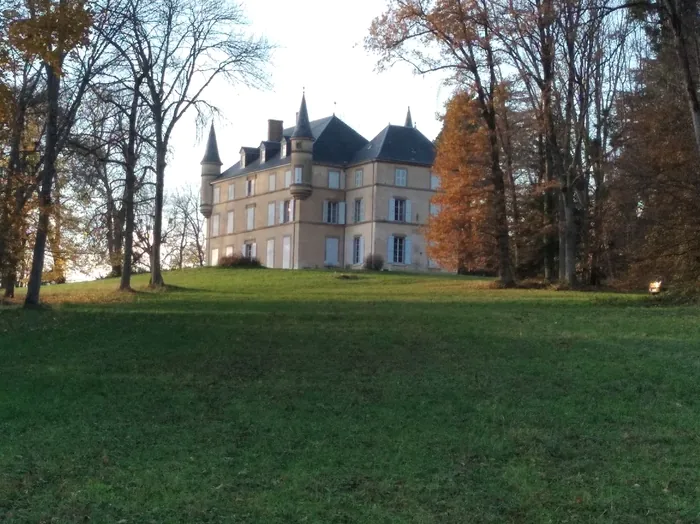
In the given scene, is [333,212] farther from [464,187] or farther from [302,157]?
[464,187]

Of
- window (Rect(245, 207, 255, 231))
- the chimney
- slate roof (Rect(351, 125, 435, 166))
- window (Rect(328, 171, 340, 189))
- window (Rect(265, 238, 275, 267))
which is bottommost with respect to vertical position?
Answer: window (Rect(265, 238, 275, 267))

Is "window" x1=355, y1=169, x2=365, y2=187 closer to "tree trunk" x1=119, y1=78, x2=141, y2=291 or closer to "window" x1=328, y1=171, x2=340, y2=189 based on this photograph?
"window" x1=328, y1=171, x2=340, y2=189

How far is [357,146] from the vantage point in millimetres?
67938

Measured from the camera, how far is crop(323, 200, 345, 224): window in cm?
6488

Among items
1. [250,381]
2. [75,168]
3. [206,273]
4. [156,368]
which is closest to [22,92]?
[75,168]

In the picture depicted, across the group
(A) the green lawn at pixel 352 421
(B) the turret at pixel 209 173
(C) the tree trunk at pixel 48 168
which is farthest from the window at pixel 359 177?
(A) the green lawn at pixel 352 421

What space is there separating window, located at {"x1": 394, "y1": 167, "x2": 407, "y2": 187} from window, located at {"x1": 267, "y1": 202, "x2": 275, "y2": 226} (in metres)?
10.6

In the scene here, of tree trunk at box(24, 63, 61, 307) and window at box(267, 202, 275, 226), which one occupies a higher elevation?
window at box(267, 202, 275, 226)

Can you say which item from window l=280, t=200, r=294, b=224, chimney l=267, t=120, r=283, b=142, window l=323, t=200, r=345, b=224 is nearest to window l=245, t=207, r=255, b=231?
window l=280, t=200, r=294, b=224

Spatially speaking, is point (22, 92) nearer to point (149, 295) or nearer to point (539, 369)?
point (149, 295)

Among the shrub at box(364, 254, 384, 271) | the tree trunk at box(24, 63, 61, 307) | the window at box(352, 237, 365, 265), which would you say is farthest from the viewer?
the window at box(352, 237, 365, 265)

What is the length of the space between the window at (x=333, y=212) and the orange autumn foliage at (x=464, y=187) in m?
29.2

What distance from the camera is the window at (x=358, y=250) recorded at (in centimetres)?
6373

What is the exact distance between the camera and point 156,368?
14289 mm
